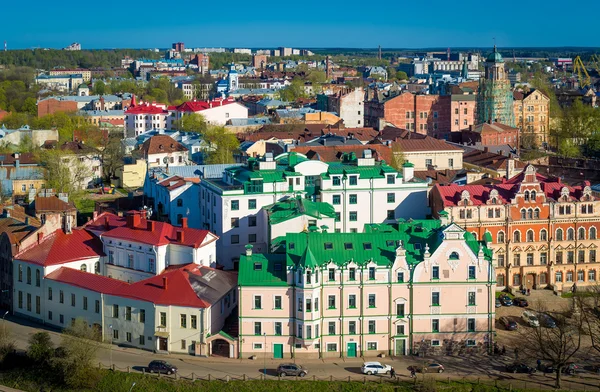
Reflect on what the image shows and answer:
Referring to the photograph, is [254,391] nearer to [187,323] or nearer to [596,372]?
[187,323]

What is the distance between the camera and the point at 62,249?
114ft

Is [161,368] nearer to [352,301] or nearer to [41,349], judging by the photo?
[41,349]

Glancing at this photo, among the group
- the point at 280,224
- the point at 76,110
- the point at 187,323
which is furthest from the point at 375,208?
the point at 76,110

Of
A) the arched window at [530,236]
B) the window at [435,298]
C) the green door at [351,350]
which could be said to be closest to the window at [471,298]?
the window at [435,298]

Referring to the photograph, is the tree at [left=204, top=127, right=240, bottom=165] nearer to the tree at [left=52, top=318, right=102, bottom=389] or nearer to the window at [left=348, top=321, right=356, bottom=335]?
the window at [left=348, top=321, right=356, bottom=335]

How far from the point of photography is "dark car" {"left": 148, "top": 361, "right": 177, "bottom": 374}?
28.8 meters

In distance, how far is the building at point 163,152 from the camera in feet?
200

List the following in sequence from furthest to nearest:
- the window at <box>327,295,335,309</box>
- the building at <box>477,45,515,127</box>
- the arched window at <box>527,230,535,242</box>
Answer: the building at <box>477,45,515,127</box> → the arched window at <box>527,230,535,242</box> → the window at <box>327,295,335,309</box>

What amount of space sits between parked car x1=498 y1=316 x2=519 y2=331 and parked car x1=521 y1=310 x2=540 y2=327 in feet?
1.51

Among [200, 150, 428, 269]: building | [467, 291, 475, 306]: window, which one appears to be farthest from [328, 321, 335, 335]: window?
[200, 150, 428, 269]: building

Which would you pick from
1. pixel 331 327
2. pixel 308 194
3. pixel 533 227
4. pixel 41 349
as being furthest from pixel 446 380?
pixel 41 349

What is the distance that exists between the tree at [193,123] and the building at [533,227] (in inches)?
1551

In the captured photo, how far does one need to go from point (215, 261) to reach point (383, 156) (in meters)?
17.0

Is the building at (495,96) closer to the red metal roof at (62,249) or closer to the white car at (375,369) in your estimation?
the red metal roof at (62,249)
